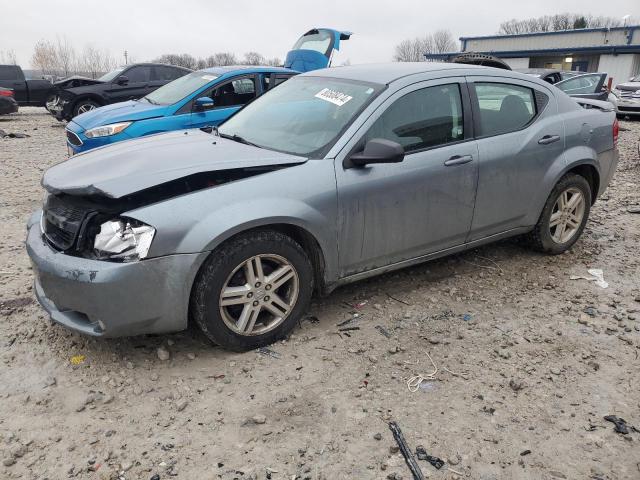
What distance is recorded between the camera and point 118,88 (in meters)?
12.9

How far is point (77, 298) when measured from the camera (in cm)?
283

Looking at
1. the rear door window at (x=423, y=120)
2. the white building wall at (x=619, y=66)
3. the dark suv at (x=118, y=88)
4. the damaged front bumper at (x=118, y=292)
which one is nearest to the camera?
the damaged front bumper at (x=118, y=292)

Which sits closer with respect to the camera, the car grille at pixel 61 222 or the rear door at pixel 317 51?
the car grille at pixel 61 222

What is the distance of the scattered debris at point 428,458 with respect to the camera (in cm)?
241

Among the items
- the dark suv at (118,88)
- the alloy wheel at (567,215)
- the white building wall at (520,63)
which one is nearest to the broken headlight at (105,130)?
the alloy wheel at (567,215)

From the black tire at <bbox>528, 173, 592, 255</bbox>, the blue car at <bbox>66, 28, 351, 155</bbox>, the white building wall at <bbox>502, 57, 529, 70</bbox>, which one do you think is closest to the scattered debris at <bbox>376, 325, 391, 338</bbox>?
the black tire at <bbox>528, 173, 592, 255</bbox>

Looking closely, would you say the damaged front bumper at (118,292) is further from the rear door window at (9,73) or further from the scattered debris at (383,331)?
the rear door window at (9,73)

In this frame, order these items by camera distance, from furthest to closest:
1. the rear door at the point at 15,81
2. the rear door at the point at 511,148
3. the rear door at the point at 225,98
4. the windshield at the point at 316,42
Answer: the rear door at the point at 15,81 < the windshield at the point at 316,42 < the rear door at the point at 225,98 < the rear door at the point at 511,148

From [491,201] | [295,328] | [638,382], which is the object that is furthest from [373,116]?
[638,382]

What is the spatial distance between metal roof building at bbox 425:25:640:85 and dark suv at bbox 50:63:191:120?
2268 centimetres

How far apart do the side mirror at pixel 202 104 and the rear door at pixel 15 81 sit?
44.3ft

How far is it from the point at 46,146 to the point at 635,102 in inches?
611

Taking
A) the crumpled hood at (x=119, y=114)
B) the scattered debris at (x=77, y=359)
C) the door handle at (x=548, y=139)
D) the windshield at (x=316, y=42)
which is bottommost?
the scattered debris at (x=77, y=359)

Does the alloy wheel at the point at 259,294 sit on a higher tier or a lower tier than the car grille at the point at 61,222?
lower
